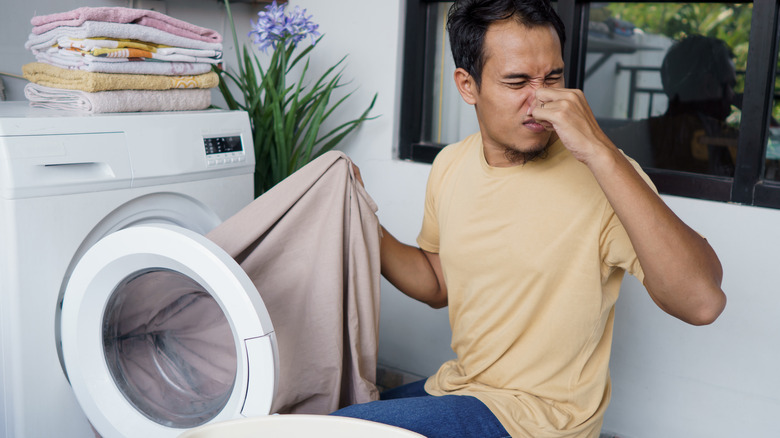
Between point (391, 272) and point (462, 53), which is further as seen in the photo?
point (391, 272)

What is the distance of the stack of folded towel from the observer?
1.54 m

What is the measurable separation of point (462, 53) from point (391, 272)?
49cm

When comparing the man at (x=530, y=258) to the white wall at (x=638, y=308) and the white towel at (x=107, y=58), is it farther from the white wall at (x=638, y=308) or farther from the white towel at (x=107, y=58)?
the white towel at (x=107, y=58)

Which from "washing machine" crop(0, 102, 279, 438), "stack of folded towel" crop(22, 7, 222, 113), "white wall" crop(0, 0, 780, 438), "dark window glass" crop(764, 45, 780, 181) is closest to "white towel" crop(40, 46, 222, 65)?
"stack of folded towel" crop(22, 7, 222, 113)

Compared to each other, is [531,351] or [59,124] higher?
[59,124]

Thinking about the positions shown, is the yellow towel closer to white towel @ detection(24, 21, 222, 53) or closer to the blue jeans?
white towel @ detection(24, 21, 222, 53)

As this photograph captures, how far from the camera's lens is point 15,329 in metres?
1.34

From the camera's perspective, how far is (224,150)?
67.5 inches

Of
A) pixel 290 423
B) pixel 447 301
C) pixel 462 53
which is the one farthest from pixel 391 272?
pixel 290 423

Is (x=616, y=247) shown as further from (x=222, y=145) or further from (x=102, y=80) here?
(x=102, y=80)

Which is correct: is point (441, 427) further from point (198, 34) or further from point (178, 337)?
point (198, 34)

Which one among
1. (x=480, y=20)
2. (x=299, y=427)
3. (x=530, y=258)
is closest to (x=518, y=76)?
(x=480, y=20)

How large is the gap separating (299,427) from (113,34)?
113 cm

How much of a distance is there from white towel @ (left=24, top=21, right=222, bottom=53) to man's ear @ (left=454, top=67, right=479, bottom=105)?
29.6 inches
